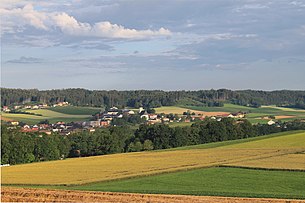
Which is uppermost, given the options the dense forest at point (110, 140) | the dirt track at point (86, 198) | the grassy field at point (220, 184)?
the dirt track at point (86, 198)

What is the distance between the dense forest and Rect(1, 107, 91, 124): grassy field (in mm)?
66970

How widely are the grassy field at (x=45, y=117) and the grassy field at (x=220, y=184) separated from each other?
123 meters

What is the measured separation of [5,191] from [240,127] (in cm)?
8564

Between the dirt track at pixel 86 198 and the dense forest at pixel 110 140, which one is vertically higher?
the dirt track at pixel 86 198

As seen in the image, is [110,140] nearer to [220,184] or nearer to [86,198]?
[220,184]

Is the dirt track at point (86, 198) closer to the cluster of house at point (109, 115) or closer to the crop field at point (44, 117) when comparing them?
the crop field at point (44, 117)

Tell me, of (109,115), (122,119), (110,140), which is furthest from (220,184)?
(109,115)

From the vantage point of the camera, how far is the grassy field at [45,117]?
16175cm

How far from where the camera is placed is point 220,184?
35.4 m

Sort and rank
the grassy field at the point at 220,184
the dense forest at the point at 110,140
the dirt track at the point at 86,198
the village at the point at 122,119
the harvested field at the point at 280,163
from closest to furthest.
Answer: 1. the dirt track at the point at 86,198
2. the grassy field at the point at 220,184
3. the harvested field at the point at 280,163
4. the dense forest at the point at 110,140
5. the village at the point at 122,119

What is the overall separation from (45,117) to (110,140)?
90887mm

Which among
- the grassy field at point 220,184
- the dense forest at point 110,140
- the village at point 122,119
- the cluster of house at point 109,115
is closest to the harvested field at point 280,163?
the grassy field at point 220,184

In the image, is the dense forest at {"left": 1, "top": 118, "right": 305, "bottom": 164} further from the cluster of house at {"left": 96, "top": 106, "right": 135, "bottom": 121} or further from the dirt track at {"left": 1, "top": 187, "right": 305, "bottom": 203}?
the cluster of house at {"left": 96, "top": 106, "right": 135, "bottom": 121}

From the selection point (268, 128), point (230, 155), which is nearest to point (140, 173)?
point (230, 155)
